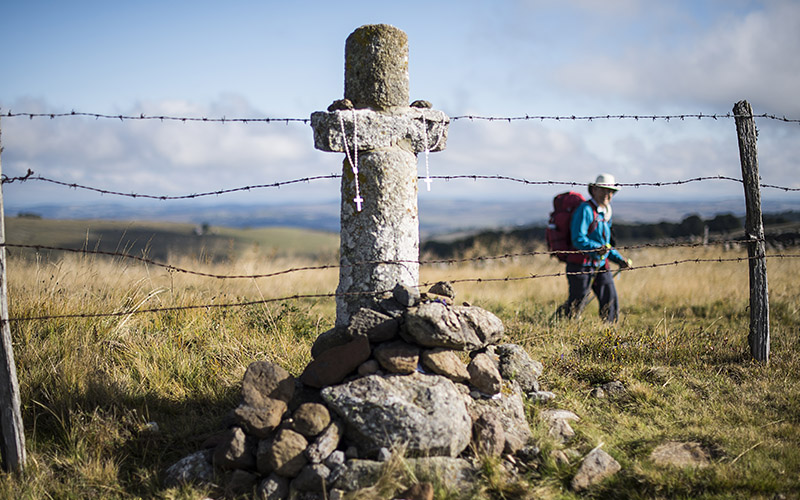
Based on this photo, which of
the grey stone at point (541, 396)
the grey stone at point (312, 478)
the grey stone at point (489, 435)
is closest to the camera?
the grey stone at point (312, 478)

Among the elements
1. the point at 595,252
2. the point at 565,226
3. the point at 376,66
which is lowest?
the point at 595,252

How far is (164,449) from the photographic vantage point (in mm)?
3820

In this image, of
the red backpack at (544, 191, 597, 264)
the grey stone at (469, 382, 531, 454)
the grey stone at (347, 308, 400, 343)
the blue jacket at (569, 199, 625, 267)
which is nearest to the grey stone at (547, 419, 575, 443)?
the grey stone at (469, 382, 531, 454)

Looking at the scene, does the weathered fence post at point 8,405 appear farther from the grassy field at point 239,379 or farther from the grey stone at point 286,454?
the grey stone at point 286,454

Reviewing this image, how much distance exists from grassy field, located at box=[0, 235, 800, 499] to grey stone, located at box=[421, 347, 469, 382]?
0.70 metres

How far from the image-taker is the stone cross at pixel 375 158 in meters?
3.93

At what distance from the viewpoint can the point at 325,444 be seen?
335 cm

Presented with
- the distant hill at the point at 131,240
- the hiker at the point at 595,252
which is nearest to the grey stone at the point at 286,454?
the distant hill at the point at 131,240

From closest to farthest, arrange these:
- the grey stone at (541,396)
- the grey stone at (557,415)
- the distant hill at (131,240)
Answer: the grey stone at (557,415)
the grey stone at (541,396)
the distant hill at (131,240)

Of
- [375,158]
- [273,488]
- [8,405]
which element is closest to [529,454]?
[273,488]

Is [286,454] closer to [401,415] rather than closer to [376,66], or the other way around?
[401,415]

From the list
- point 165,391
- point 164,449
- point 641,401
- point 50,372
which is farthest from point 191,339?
point 641,401

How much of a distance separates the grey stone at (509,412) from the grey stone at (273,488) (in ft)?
4.40

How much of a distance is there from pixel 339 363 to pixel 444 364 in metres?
0.75
